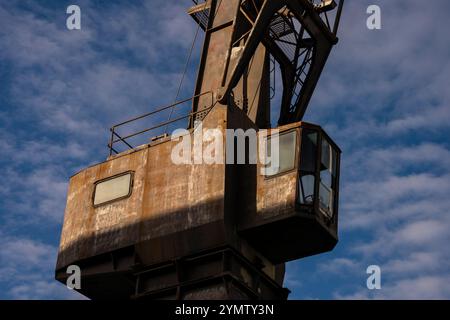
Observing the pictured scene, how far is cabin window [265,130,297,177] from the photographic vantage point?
75.8 feet

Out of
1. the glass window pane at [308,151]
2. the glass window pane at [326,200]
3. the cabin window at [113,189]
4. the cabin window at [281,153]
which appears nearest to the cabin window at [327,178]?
the glass window pane at [326,200]

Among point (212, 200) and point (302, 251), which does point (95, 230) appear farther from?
point (302, 251)

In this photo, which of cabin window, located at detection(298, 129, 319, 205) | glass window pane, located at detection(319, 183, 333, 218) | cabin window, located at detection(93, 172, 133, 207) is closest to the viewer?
cabin window, located at detection(298, 129, 319, 205)

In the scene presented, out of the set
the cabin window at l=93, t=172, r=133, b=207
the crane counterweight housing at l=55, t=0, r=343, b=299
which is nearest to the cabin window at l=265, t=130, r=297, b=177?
the crane counterweight housing at l=55, t=0, r=343, b=299

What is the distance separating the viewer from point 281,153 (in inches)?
918

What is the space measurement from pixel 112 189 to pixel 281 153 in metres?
5.30

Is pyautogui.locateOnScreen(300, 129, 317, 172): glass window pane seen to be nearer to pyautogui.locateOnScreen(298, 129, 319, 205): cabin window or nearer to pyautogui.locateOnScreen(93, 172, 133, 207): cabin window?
pyautogui.locateOnScreen(298, 129, 319, 205): cabin window

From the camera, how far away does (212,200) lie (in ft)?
74.9

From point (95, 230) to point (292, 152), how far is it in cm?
621

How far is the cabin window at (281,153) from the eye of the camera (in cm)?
2309

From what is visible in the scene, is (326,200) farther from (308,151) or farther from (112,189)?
(112,189)

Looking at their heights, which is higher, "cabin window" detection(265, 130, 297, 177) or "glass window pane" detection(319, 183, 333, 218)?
"cabin window" detection(265, 130, 297, 177)

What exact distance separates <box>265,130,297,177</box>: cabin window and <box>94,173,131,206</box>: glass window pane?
169 inches
